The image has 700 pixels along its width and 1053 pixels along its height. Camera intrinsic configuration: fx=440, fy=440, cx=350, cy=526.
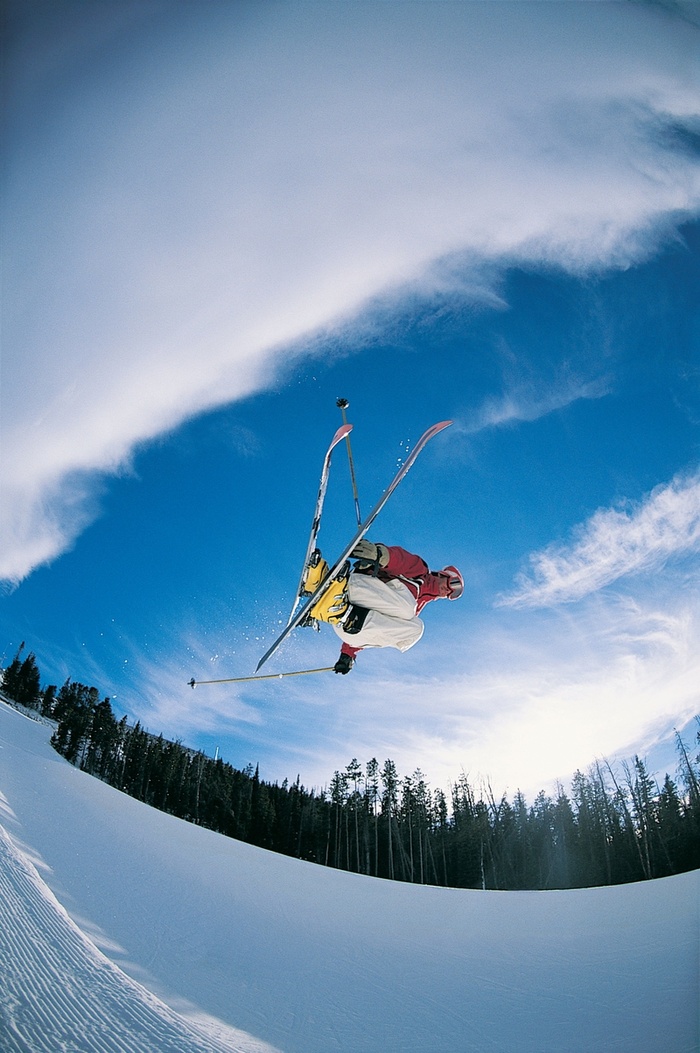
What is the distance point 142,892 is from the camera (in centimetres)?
802

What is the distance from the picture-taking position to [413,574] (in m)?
4.46

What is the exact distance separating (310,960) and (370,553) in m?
6.41

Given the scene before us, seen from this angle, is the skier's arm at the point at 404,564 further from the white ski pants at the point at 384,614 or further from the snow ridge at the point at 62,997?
the snow ridge at the point at 62,997

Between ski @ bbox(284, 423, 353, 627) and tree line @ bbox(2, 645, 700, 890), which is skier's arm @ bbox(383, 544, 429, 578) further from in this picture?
tree line @ bbox(2, 645, 700, 890)

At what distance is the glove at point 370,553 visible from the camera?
166 inches

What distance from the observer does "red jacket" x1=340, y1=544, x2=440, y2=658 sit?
171 inches

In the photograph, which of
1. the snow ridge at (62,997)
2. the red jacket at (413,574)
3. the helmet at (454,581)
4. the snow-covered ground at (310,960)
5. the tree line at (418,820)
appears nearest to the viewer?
the snow ridge at (62,997)

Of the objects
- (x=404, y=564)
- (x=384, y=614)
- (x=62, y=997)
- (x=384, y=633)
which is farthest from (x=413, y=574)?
(x=62, y=997)

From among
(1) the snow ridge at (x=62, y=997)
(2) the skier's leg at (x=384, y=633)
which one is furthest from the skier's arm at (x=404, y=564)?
(1) the snow ridge at (x=62, y=997)

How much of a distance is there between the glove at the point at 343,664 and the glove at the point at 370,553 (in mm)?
1206

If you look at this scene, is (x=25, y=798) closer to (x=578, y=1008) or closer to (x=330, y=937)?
(x=330, y=937)

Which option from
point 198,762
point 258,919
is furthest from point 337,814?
point 258,919

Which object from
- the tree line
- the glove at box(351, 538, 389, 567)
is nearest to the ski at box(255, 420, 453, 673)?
the glove at box(351, 538, 389, 567)

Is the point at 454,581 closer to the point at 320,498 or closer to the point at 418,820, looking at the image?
the point at 320,498
